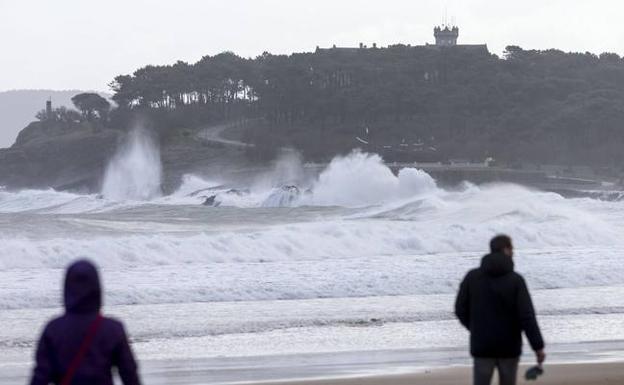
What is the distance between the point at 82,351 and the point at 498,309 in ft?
7.90

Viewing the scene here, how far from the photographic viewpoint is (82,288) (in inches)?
206

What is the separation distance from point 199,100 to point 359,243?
84731 mm

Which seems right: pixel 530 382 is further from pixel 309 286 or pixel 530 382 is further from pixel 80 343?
pixel 309 286

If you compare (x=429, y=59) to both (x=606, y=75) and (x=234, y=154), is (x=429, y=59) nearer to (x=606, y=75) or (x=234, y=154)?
(x=606, y=75)

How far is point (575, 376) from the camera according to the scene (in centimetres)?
1099

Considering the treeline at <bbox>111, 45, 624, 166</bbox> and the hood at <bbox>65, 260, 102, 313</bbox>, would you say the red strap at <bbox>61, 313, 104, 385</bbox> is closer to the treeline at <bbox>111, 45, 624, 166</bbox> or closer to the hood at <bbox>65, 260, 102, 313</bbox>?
the hood at <bbox>65, 260, 102, 313</bbox>

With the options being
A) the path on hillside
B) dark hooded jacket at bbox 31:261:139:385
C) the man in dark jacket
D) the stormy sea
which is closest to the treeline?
the path on hillside

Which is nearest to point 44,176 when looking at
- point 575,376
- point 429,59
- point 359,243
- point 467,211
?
point 429,59

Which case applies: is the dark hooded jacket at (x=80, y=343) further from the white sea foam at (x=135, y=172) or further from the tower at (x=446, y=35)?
the tower at (x=446, y=35)

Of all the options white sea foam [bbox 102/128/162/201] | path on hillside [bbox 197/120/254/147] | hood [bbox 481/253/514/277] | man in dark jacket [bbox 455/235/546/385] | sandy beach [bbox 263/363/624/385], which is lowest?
white sea foam [bbox 102/128/162/201]

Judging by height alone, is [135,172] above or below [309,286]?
below

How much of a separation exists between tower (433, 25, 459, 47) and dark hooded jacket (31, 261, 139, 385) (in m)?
121

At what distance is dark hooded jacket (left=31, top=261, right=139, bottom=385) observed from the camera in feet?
17.1

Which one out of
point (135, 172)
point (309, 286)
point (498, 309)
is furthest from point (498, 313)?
point (135, 172)
